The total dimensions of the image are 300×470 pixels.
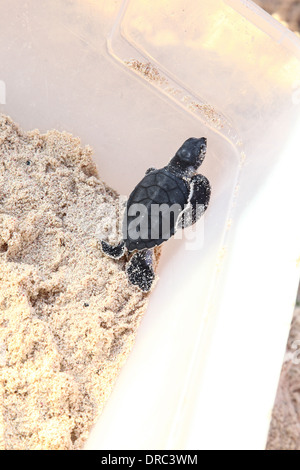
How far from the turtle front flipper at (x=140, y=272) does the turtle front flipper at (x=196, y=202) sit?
143 mm

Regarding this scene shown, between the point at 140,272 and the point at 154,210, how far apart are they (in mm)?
179

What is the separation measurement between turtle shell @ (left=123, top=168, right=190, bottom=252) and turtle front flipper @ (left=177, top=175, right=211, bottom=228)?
0.03 meters

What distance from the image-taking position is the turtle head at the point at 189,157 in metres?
1.18

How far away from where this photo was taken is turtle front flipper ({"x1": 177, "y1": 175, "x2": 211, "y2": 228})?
1188mm

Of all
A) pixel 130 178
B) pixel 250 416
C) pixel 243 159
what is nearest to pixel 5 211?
pixel 130 178

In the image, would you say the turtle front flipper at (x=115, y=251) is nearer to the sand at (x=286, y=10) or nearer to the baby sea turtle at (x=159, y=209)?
the baby sea turtle at (x=159, y=209)

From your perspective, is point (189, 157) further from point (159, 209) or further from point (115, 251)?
point (115, 251)

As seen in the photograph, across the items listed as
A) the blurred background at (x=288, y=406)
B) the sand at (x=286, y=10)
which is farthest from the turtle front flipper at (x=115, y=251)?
the sand at (x=286, y=10)

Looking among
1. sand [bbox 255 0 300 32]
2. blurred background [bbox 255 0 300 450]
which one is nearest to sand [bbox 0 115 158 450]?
blurred background [bbox 255 0 300 450]

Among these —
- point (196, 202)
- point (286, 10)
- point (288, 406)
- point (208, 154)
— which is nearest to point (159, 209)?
point (196, 202)

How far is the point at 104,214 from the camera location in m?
1.28

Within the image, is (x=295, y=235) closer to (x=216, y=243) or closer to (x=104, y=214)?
(x=216, y=243)

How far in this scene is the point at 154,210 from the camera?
1126 millimetres

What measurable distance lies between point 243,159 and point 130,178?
372mm
